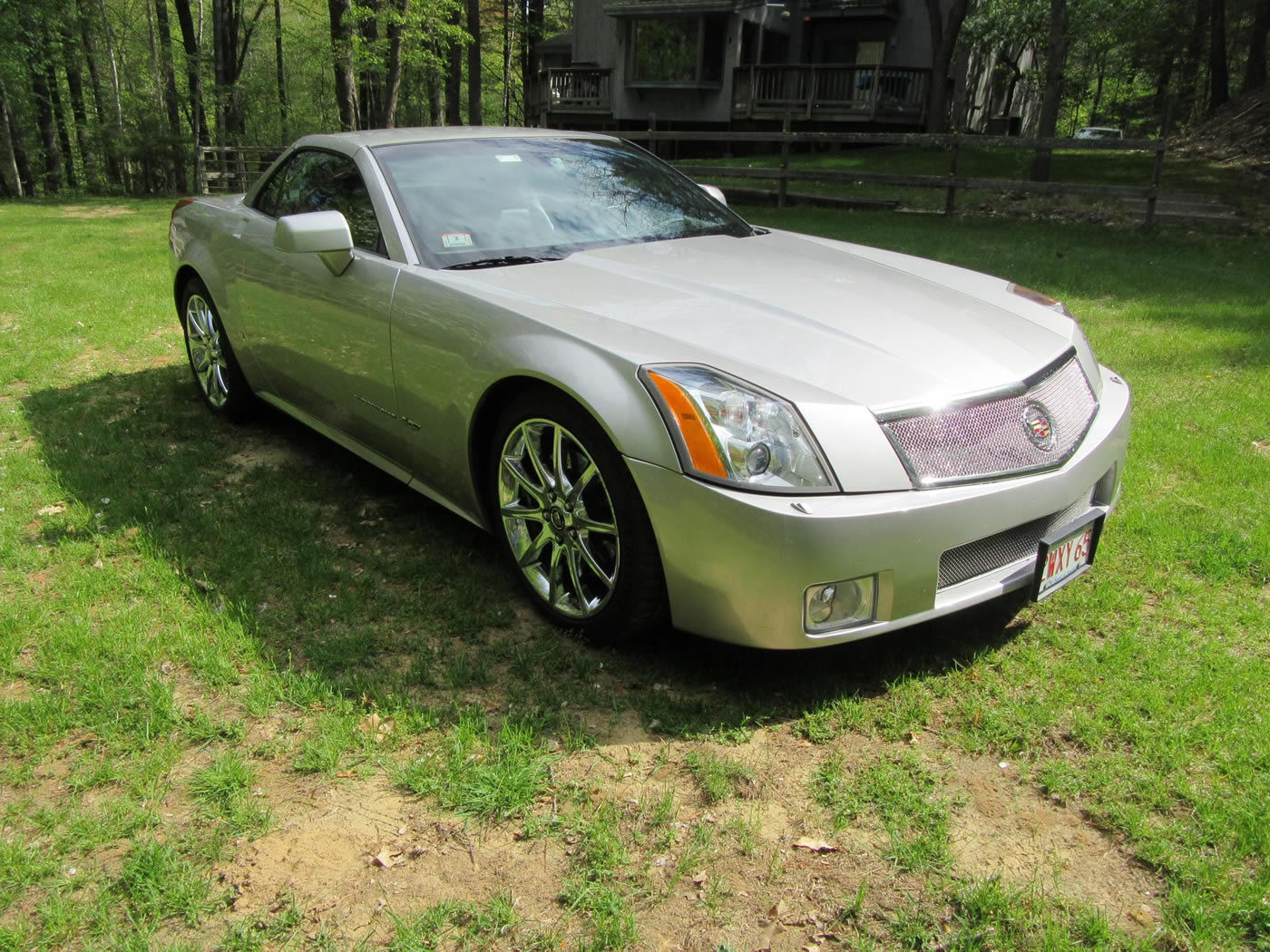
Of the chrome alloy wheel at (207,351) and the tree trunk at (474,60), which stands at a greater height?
the tree trunk at (474,60)

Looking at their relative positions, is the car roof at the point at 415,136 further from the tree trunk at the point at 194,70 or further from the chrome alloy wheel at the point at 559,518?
the tree trunk at the point at 194,70

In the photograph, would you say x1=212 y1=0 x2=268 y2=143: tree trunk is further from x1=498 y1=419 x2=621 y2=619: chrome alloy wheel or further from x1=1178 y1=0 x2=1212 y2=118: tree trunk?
x1=1178 y1=0 x2=1212 y2=118: tree trunk

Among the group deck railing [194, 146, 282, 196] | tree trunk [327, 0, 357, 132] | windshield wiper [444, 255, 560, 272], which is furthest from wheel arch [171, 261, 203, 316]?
deck railing [194, 146, 282, 196]

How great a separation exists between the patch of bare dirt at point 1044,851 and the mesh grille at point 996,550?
1.70 feet

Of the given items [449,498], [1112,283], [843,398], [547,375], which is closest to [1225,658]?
[843,398]

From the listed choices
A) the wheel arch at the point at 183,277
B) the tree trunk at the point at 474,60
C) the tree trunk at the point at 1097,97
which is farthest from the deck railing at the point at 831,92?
the tree trunk at the point at 1097,97

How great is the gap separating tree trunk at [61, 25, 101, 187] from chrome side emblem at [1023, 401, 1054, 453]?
29845 millimetres

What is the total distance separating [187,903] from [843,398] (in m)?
1.92

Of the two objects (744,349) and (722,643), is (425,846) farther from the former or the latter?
(744,349)

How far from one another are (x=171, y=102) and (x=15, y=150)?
15.8ft

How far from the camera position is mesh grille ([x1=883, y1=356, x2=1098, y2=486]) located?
8.38 feet

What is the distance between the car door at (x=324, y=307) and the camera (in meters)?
3.61

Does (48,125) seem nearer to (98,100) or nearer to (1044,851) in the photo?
(98,100)

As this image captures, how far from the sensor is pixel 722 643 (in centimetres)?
307
